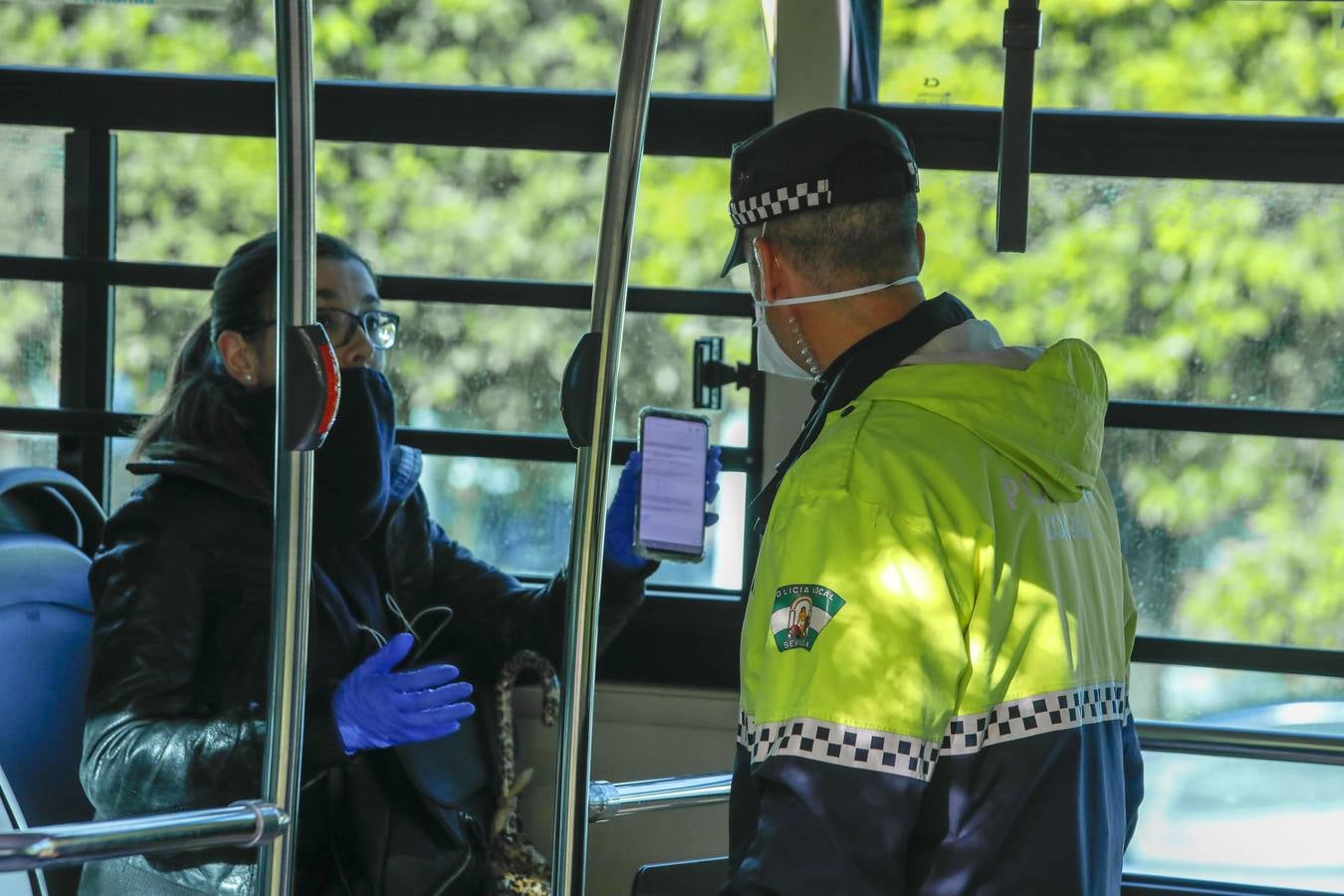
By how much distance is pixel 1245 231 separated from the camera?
334cm

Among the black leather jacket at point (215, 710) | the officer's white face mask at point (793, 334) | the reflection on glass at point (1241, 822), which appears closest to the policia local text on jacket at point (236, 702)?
the black leather jacket at point (215, 710)

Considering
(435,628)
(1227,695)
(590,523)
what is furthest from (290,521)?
(1227,695)

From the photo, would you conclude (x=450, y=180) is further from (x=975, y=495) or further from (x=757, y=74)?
(x=975, y=495)

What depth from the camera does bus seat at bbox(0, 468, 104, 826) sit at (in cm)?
259

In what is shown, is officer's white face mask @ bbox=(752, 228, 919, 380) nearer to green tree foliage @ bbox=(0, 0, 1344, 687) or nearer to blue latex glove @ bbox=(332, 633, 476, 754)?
blue latex glove @ bbox=(332, 633, 476, 754)

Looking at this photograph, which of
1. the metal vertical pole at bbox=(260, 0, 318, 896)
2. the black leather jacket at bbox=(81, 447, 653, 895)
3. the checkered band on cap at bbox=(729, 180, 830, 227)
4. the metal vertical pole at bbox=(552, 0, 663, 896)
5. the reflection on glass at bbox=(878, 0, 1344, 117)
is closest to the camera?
the checkered band on cap at bbox=(729, 180, 830, 227)

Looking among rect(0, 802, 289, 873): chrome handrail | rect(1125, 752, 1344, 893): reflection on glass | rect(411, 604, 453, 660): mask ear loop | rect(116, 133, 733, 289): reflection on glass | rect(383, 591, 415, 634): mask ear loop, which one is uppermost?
rect(116, 133, 733, 289): reflection on glass

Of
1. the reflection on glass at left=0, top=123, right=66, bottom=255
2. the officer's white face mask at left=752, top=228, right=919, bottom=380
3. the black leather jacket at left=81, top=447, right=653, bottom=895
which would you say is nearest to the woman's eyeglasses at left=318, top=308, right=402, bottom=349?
the black leather jacket at left=81, top=447, right=653, bottom=895

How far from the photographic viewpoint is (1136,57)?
11.0 feet

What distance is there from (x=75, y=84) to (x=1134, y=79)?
92.9 inches

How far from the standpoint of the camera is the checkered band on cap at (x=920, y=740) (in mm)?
1356

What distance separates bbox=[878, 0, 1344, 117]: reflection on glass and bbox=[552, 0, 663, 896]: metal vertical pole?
58.4 inches

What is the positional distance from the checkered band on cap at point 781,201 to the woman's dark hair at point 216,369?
47.1 inches

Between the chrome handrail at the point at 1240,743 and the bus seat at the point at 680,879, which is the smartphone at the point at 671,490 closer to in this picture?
the chrome handrail at the point at 1240,743
